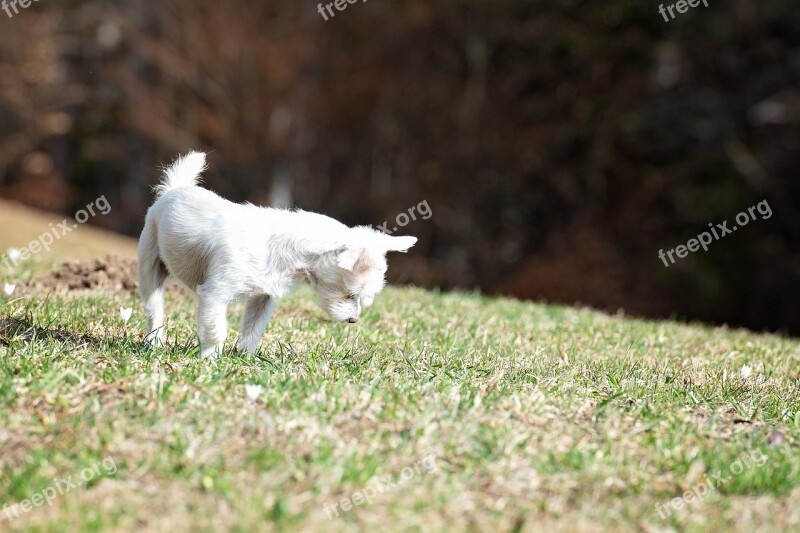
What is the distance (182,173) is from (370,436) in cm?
314

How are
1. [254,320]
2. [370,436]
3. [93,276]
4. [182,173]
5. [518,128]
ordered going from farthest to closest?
[518,128]
[93,276]
[182,173]
[254,320]
[370,436]

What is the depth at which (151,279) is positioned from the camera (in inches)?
263

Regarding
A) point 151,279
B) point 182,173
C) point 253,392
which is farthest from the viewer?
point 182,173

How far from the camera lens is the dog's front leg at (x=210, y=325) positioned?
5.85 metres

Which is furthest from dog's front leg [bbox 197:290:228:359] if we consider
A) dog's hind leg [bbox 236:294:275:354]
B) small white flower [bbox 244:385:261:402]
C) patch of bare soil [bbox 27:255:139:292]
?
patch of bare soil [bbox 27:255:139:292]

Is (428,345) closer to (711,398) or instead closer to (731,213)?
(711,398)

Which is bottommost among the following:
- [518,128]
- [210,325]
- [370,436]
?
[370,436]

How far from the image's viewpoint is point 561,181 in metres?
25.4

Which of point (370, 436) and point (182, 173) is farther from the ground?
point (182, 173)

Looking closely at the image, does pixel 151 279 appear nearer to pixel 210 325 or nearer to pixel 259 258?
pixel 210 325

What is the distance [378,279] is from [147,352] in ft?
4.97

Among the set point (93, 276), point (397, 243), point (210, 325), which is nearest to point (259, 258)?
point (210, 325)

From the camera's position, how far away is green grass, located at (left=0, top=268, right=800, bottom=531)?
13.1 feet

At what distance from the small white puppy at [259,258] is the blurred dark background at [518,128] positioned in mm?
14886
